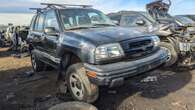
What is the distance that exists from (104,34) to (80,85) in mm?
1025

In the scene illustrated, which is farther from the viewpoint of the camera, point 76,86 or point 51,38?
point 51,38

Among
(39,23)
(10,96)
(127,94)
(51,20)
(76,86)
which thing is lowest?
(10,96)

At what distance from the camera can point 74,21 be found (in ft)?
19.7

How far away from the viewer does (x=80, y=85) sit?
502 cm

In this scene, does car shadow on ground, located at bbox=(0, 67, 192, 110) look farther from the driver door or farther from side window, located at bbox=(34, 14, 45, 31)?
side window, located at bbox=(34, 14, 45, 31)

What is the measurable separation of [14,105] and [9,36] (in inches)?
572

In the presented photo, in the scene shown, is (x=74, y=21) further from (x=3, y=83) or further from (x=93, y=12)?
(x=3, y=83)

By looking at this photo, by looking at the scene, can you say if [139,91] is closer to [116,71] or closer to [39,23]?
[116,71]

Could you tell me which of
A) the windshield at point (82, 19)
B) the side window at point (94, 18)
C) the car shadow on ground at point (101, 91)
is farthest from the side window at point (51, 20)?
the car shadow on ground at point (101, 91)

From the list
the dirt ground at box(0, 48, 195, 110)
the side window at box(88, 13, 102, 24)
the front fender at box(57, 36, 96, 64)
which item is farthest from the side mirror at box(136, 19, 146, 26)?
the front fender at box(57, 36, 96, 64)

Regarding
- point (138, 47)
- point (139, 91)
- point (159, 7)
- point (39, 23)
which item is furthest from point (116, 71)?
point (159, 7)

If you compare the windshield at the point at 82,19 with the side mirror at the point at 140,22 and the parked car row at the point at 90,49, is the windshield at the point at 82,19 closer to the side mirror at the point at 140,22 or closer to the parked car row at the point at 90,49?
the parked car row at the point at 90,49

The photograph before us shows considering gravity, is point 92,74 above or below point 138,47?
below

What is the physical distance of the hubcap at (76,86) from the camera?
16.5 ft
